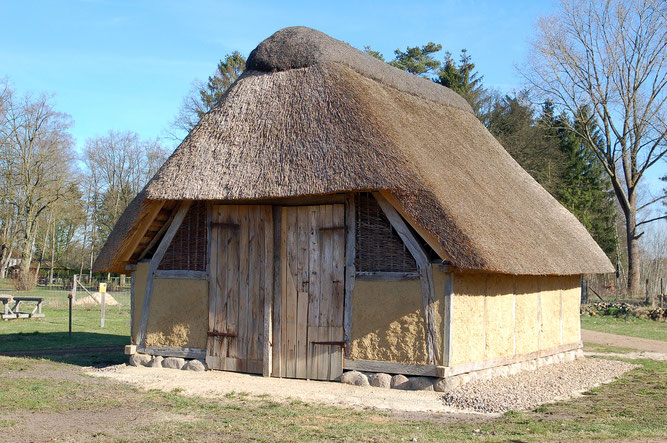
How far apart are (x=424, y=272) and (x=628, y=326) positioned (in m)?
16.9

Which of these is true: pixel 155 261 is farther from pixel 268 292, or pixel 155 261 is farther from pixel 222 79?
pixel 222 79

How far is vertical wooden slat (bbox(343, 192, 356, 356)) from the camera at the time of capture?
11.1 metres

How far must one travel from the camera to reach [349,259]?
11.2m

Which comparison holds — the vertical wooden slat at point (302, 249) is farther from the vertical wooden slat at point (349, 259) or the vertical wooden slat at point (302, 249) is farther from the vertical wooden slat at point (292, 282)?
the vertical wooden slat at point (349, 259)

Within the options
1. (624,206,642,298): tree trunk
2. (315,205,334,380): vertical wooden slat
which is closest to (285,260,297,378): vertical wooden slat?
(315,205,334,380): vertical wooden slat

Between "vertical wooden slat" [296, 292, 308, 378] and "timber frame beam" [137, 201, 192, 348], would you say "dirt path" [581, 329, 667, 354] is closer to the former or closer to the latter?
"vertical wooden slat" [296, 292, 308, 378]

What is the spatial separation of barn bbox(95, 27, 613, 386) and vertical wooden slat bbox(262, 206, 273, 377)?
0.02 m

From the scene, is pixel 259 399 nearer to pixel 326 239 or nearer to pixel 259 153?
pixel 326 239

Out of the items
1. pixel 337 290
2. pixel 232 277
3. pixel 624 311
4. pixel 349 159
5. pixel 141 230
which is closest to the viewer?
pixel 349 159

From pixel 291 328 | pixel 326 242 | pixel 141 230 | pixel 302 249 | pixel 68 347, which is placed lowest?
pixel 68 347

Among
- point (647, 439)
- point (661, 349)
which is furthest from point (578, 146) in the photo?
point (647, 439)

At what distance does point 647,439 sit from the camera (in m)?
7.30

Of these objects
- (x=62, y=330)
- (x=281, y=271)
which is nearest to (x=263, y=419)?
(x=281, y=271)

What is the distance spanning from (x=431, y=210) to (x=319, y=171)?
1.93 meters
